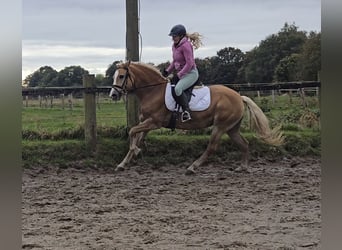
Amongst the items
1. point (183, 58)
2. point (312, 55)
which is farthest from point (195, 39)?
point (312, 55)

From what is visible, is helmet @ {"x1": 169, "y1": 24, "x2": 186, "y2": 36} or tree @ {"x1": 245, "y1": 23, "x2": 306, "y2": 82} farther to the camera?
helmet @ {"x1": 169, "y1": 24, "x2": 186, "y2": 36}

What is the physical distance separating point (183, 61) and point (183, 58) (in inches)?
1.5

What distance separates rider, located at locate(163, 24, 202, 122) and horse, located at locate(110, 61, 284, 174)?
0.15 meters

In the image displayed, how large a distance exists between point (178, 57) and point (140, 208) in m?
1.43

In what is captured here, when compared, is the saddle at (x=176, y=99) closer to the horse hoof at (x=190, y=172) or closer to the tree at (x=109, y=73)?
the horse hoof at (x=190, y=172)

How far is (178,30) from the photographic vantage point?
4035 millimetres

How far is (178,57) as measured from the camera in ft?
13.8

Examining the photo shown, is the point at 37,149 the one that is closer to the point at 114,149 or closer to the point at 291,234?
the point at 114,149

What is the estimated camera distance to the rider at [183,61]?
4.07m

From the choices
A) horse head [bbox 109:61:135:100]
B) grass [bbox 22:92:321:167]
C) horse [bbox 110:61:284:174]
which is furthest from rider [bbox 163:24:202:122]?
grass [bbox 22:92:321:167]

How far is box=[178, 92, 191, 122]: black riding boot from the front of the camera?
4453 millimetres

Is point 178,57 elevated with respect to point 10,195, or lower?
elevated

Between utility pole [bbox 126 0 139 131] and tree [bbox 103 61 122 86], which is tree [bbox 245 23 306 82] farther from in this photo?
tree [bbox 103 61 122 86]

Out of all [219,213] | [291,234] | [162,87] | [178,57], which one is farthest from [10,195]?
[162,87]
